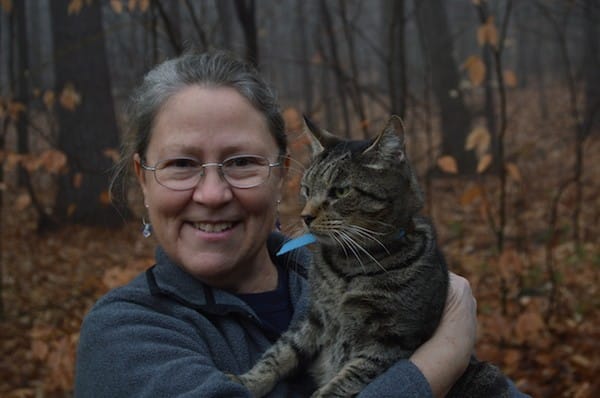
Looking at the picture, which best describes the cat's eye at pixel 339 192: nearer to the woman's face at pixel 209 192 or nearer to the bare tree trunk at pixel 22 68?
the woman's face at pixel 209 192

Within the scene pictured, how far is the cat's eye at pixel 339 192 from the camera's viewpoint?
221 cm

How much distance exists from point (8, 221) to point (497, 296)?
8.93 metres

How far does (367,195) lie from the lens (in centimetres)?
218

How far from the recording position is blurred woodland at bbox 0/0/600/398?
471cm

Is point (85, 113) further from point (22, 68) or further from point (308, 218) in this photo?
point (308, 218)

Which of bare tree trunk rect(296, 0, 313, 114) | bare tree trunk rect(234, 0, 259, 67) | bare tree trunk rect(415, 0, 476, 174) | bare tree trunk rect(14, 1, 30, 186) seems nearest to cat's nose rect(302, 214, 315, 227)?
bare tree trunk rect(234, 0, 259, 67)

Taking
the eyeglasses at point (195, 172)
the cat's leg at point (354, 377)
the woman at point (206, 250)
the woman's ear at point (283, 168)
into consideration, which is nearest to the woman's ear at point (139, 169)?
the woman at point (206, 250)

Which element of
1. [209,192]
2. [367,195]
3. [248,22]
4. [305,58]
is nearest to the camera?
[209,192]

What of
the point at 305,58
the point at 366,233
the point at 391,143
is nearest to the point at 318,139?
the point at 391,143

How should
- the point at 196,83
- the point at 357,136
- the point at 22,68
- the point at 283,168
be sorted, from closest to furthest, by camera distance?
the point at 196,83
the point at 283,168
the point at 22,68
the point at 357,136

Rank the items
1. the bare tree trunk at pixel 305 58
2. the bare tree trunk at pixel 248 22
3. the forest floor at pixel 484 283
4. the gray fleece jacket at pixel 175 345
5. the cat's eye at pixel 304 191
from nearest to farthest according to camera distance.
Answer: the gray fleece jacket at pixel 175 345, the cat's eye at pixel 304 191, the bare tree trunk at pixel 248 22, the forest floor at pixel 484 283, the bare tree trunk at pixel 305 58

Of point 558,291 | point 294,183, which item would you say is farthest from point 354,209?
point 558,291

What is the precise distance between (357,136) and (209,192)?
9.62 m

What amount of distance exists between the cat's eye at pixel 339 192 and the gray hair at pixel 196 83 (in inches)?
10.3
